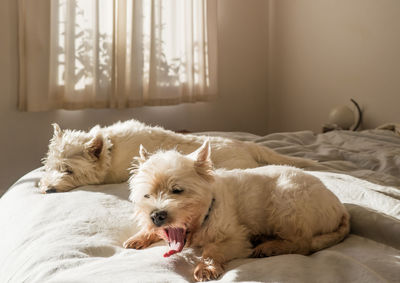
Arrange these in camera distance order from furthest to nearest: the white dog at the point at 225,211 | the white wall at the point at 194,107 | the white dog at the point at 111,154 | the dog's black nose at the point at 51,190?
the white wall at the point at 194,107
the white dog at the point at 111,154
the dog's black nose at the point at 51,190
the white dog at the point at 225,211

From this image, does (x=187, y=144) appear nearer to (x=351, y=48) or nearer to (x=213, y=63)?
(x=213, y=63)

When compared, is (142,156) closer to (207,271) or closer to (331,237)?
(207,271)

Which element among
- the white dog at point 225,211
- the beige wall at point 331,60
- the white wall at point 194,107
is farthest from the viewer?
the beige wall at point 331,60

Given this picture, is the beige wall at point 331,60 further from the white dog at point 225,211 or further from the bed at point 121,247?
the white dog at point 225,211

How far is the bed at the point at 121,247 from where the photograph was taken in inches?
42.9

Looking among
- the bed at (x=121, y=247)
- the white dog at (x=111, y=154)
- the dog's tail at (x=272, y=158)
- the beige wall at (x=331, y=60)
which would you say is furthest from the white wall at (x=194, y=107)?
the dog's tail at (x=272, y=158)

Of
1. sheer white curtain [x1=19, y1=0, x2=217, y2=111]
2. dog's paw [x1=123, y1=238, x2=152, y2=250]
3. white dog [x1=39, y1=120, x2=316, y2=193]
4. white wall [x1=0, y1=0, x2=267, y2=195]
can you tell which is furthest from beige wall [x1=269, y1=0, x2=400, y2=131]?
dog's paw [x1=123, y1=238, x2=152, y2=250]

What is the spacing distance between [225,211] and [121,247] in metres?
0.35

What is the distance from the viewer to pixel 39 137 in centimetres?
370

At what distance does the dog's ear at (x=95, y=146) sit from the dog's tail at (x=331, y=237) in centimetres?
117

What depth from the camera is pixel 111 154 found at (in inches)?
85.0

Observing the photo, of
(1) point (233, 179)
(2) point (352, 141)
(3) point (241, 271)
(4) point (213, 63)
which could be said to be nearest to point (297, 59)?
(4) point (213, 63)

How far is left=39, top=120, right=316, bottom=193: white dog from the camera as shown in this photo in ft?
6.81

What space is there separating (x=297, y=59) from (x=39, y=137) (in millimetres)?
2886
